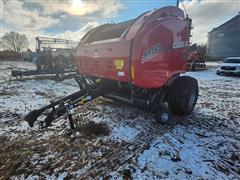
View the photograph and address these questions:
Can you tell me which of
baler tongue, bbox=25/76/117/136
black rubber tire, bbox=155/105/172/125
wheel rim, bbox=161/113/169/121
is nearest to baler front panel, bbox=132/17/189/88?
black rubber tire, bbox=155/105/172/125

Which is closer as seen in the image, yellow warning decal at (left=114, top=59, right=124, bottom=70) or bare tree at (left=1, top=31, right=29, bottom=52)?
yellow warning decal at (left=114, top=59, right=124, bottom=70)

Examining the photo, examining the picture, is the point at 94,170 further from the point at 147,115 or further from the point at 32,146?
the point at 147,115

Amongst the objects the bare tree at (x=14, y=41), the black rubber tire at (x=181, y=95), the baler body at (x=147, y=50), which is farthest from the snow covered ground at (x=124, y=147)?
the bare tree at (x=14, y=41)

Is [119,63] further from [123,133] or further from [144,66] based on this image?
[123,133]

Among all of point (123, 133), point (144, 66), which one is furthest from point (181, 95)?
point (123, 133)

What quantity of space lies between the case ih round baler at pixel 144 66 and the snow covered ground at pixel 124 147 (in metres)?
0.40

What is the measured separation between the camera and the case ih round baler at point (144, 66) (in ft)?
10.3

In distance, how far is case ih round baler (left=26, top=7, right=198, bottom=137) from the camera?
3.15 metres

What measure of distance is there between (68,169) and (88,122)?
156 centimetres

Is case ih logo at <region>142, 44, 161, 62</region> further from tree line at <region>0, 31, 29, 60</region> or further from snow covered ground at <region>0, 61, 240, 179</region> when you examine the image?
tree line at <region>0, 31, 29, 60</region>

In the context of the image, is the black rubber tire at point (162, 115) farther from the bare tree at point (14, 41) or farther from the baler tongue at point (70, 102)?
the bare tree at point (14, 41)

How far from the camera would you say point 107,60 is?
3.68 meters

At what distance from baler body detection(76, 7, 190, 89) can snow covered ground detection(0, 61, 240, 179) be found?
1061 mm

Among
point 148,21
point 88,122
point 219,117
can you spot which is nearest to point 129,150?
point 88,122
